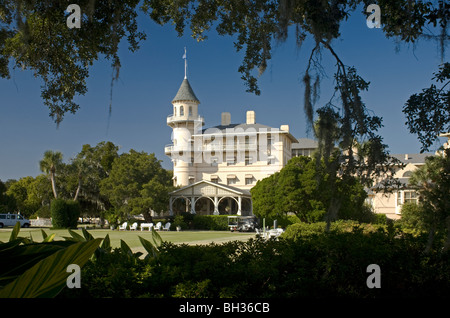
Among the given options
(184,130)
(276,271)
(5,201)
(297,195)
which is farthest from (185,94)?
(276,271)

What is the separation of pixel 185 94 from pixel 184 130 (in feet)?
17.4

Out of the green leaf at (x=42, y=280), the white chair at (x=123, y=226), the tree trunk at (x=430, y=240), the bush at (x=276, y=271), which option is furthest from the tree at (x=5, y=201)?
the green leaf at (x=42, y=280)

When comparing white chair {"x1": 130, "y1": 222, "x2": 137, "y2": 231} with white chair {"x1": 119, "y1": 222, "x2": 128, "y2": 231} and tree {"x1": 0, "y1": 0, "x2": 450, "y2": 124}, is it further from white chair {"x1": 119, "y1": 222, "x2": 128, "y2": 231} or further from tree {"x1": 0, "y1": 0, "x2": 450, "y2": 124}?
tree {"x1": 0, "y1": 0, "x2": 450, "y2": 124}

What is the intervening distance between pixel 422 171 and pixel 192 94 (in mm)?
45471

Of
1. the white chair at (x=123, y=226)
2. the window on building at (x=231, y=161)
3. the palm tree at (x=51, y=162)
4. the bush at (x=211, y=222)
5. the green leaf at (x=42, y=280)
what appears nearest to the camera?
the green leaf at (x=42, y=280)

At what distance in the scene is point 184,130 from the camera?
61.0 meters

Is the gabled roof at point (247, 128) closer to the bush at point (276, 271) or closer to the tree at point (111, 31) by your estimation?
the tree at point (111, 31)

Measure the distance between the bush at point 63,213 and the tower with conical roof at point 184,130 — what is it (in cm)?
2161

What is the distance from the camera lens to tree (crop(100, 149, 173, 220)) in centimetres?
4272

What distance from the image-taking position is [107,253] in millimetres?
4699

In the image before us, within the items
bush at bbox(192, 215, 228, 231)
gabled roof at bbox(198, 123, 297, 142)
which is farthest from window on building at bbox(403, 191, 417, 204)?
gabled roof at bbox(198, 123, 297, 142)

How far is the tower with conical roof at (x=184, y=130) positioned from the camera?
200 feet

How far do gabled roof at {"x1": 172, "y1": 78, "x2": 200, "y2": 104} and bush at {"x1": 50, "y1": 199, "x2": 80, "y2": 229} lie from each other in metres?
25.3
